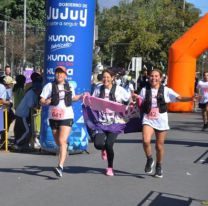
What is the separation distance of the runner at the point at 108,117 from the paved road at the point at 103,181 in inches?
16.3

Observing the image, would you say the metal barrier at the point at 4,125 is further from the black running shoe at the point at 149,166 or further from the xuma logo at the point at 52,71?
the black running shoe at the point at 149,166

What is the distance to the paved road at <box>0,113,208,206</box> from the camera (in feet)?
24.7

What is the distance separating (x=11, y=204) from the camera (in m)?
7.17

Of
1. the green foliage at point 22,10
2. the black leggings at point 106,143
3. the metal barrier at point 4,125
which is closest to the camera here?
the black leggings at point 106,143

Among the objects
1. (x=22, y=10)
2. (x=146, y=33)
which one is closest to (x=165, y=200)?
(x=146, y=33)

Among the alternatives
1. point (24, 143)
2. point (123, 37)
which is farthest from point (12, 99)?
point (123, 37)

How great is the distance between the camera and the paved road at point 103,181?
753 centimetres

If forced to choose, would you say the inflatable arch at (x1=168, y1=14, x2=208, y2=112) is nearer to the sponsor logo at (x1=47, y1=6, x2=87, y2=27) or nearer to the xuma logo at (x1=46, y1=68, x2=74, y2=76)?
the sponsor logo at (x1=47, y1=6, x2=87, y2=27)

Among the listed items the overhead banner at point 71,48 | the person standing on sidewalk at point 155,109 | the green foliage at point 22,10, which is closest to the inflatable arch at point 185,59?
the overhead banner at point 71,48

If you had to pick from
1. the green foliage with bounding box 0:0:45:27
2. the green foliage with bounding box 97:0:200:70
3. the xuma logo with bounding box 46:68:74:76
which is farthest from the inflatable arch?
the green foliage with bounding box 0:0:45:27

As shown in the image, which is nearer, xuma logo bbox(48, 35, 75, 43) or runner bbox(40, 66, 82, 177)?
runner bbox(40, 66, 82, 177)

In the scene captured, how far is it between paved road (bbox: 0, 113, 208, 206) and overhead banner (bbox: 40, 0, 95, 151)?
471mm

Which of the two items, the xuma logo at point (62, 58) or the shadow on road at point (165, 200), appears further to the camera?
the xuma logo at point (62, 58)

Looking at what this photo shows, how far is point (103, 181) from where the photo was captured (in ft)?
29.1
